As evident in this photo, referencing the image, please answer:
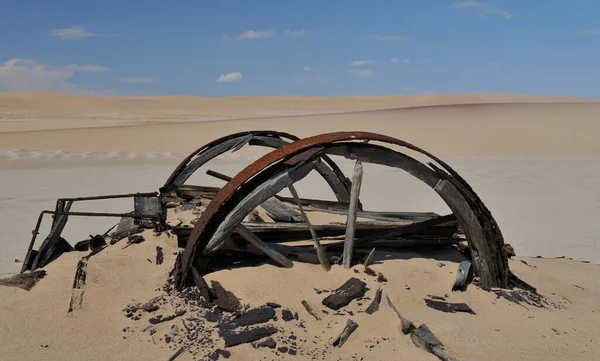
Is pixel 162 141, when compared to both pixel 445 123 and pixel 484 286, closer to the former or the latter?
pixel 445 123

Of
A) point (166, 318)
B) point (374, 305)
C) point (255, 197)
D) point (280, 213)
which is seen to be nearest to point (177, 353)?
point (166, 318)

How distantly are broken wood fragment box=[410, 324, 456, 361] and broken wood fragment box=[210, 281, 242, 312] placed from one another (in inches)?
54.0

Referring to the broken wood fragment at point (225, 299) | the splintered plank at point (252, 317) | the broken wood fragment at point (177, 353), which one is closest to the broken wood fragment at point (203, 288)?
the broken wood fragment at point (225, 299)

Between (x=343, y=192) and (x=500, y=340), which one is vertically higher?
(x=343, y=192)

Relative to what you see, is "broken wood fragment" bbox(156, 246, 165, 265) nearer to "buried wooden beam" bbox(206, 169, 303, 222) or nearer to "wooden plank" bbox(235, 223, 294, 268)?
"wooden plank" bbox(235, 223, 294, 268)

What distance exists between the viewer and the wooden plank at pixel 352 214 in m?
4.38

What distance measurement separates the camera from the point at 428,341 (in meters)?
3.79

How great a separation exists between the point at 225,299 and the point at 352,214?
125cm

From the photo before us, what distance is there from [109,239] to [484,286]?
3849 millimetres

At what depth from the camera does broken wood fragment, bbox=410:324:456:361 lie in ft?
12.1

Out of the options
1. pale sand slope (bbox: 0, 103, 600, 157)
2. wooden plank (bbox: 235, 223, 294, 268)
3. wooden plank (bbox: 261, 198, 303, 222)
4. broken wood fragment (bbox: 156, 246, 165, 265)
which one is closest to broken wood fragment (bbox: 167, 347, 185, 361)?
wooden plank (bbox: 235, 223, 294, 268)

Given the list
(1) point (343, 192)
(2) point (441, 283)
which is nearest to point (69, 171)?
(1) point (343, 192)

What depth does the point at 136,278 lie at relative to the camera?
4.68 meters

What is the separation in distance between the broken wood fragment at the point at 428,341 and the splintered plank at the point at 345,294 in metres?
0.59
